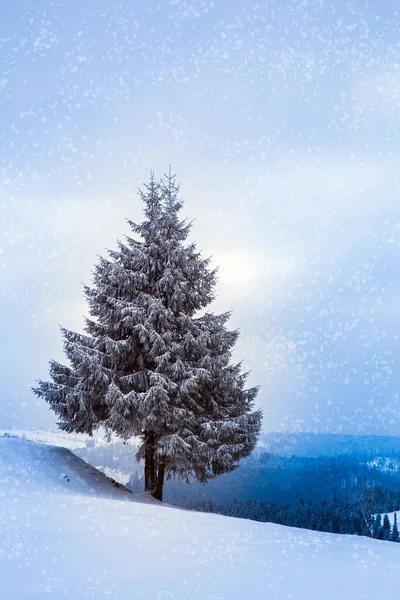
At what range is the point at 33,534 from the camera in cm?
762

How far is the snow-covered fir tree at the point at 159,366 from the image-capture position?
16562 mm

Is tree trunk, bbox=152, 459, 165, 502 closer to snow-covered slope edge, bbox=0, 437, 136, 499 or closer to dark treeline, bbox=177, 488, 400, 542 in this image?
snow-covered slope edge, bbox=0, 437, 136, 499

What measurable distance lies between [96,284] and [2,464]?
6948 mm

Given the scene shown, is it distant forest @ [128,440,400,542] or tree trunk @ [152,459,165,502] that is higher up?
tree trunk @ [152,459,165,502]

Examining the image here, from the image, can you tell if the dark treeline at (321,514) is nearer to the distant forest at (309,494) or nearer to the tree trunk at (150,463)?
the distant forest at (309,494)

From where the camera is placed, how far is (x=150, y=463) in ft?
59.8

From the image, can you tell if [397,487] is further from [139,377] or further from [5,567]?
[5,567]

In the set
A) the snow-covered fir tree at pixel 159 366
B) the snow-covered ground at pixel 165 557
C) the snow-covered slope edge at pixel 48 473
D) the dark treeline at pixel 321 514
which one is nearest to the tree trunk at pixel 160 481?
the snow-covered fir tree at pixel 159 366

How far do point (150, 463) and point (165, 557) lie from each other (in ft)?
38.1

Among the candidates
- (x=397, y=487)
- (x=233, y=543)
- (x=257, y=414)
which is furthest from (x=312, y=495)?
(x=233, y=543)

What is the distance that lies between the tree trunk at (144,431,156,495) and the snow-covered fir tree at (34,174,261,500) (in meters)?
0.04

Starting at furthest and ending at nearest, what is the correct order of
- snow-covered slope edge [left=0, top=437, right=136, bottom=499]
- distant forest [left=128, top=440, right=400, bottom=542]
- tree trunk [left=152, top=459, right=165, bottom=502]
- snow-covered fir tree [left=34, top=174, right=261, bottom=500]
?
distant forest [left=128, top=440, right=400, bottom=542] → tree trunk [left=152, top=459, right=165, bottom=502] → snow-covered fir tree [left=34, top=174, right=261, bottom=500] → snow-covered slope edge [left=0, top=437, right=136, bottom=499]

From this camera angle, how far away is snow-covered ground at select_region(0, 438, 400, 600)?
5414mm

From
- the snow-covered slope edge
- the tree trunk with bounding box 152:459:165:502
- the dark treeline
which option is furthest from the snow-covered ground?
the dark treeline
